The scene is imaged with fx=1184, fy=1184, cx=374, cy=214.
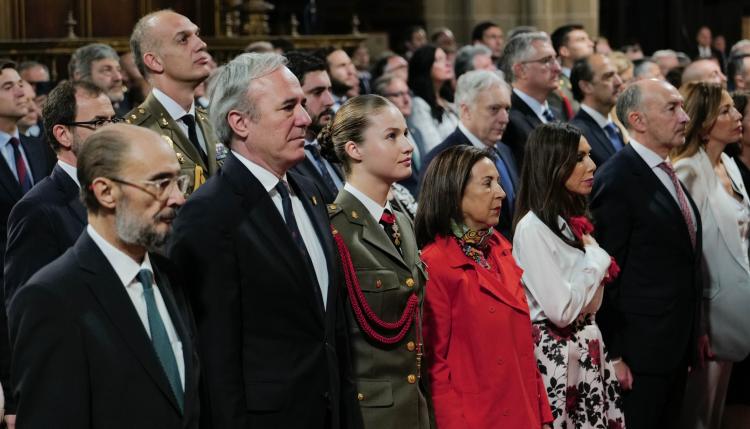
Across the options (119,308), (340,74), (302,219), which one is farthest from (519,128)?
(119,308)

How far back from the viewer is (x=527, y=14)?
44.1ft

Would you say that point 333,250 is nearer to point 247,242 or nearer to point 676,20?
point 247,242

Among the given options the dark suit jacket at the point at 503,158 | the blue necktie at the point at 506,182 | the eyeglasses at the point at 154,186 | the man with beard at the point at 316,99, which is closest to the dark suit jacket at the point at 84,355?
the eyeglasses at the point at 154,186

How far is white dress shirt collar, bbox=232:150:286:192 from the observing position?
10.3ft

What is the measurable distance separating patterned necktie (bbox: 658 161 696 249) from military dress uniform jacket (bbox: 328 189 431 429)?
5.56ft

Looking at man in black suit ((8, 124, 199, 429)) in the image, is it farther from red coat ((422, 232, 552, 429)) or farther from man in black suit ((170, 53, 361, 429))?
red coat ((422, 232, 552, 429))

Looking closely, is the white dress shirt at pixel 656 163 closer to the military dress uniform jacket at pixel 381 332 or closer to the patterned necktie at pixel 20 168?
the military dress uniform jacket at pixel 381 332

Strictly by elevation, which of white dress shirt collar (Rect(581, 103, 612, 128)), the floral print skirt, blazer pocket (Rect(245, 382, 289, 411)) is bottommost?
the floral print skirt

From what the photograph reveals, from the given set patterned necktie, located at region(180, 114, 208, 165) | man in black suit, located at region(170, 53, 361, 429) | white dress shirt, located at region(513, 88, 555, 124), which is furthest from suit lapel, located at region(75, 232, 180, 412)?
white dress shirt, located at region(513, 88, 555, 124)

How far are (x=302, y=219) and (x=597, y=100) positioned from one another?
342 centimetres

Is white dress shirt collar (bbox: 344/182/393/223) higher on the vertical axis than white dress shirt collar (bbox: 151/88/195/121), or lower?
lower

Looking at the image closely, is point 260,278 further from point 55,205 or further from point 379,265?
point 55,205

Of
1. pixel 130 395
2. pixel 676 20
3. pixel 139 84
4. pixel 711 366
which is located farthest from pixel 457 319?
pixel 676 20

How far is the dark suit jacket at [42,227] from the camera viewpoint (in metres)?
3.47
